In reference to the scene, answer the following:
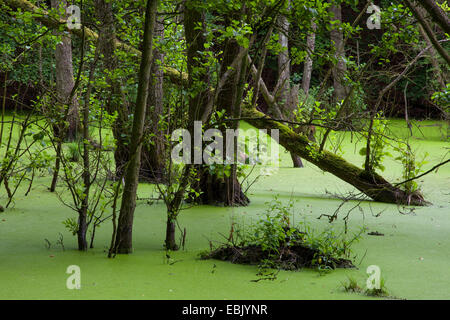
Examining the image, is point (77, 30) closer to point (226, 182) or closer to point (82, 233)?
→ point (226, 182)

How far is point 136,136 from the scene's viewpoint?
3588 mm

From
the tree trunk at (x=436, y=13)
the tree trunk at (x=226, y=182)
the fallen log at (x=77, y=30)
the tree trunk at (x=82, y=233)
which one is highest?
the fallen log at (x=77, y=30)

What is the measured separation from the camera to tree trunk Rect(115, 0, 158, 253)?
3482 millimetres

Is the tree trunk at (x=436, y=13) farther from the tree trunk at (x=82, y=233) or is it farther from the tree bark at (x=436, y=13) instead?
the tree trunk at (x=82, y=233)

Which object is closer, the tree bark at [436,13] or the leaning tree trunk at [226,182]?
the tree bark at [436,13]

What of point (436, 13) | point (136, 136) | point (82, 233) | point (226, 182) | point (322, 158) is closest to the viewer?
point (436, 13)

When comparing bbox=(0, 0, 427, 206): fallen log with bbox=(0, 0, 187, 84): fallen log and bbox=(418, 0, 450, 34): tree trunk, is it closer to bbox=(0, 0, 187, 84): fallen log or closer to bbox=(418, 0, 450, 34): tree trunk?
bbox=(0, 0, 187, 84): fallen log

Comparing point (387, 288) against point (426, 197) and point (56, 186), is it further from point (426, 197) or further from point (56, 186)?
point (56, 186)

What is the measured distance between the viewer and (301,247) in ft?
11.8

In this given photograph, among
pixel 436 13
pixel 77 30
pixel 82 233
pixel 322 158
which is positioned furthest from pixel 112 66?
pixel 436 13

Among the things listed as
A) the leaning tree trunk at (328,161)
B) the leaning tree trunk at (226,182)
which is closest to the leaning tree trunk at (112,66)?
the leaning tree trunk at (226,182)

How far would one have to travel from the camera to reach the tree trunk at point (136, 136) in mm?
3482

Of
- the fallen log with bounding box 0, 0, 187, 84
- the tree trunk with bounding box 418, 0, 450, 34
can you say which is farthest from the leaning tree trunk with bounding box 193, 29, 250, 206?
the tree trunk with bounding box 418, 0, 450, 34

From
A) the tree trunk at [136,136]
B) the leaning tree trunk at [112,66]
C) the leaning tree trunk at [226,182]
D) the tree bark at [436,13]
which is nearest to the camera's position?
the tree bark at [436,13]
